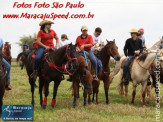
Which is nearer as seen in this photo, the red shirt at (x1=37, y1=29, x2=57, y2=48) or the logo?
the logo

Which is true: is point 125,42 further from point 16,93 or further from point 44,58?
point 16,93

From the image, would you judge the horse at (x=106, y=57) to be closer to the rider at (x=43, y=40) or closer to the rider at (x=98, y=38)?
the rider at (x=98, y=38)

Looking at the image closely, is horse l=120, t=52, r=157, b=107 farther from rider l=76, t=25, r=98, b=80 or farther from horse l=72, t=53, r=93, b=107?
horse l=72, t=53, r=93, b=107

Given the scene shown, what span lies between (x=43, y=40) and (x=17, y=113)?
3117mm

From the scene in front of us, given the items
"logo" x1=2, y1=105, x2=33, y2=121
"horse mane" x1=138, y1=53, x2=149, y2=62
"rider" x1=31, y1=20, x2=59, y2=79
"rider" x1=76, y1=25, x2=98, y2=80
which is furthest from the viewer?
"horse mane" x1=138, y1=53, x2=149, y2=62

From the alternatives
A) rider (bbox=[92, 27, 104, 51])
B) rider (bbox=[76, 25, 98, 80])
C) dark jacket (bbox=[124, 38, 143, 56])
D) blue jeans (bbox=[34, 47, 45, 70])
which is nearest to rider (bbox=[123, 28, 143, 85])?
dark jacket (bbox=[124, 38, 143, 56])

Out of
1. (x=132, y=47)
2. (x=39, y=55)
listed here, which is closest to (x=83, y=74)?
(x=39, y=55)

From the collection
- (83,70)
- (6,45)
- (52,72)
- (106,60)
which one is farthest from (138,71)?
(6,45)

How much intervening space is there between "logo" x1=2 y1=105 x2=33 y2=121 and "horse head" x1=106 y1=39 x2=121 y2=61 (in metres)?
4.49

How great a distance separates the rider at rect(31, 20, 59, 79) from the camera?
9961mm

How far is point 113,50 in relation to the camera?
11234 millimetres

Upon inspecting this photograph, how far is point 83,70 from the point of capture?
10.0 metres

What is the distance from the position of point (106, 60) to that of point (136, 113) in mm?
3221

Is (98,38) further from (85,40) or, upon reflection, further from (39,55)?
(39,55)
